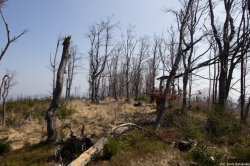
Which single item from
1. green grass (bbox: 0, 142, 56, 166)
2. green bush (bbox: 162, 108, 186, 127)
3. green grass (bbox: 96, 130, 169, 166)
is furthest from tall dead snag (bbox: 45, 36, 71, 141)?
green bush (bbox: 162, 108, 186, 127)

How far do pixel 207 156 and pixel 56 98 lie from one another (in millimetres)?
7502

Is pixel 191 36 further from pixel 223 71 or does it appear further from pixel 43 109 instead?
pixel 43 109

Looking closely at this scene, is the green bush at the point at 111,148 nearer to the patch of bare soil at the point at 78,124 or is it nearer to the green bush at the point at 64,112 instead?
the patch of bare soil at the point at 78,124

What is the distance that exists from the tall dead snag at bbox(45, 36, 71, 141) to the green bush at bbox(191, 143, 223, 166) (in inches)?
253

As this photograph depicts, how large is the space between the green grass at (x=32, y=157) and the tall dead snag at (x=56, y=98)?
0.83 metres

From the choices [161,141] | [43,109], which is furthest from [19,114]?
[161,141]

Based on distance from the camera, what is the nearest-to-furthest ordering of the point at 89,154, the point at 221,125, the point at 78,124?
the point at 89,154 → the point at 221,125 → the point at 78,124

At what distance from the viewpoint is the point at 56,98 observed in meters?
13.1

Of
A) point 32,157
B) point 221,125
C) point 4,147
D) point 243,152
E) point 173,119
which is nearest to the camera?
point 243,152

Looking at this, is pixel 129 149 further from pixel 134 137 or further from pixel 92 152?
pixel 92 152

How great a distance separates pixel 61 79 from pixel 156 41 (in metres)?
30.8

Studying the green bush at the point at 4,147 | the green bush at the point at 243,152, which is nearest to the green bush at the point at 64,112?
the green bush at the point at 4,147

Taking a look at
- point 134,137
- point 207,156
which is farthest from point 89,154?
point 207,156

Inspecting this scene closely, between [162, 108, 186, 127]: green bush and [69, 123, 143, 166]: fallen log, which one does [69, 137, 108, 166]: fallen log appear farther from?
[162, 108, 186, 127]: green bush
